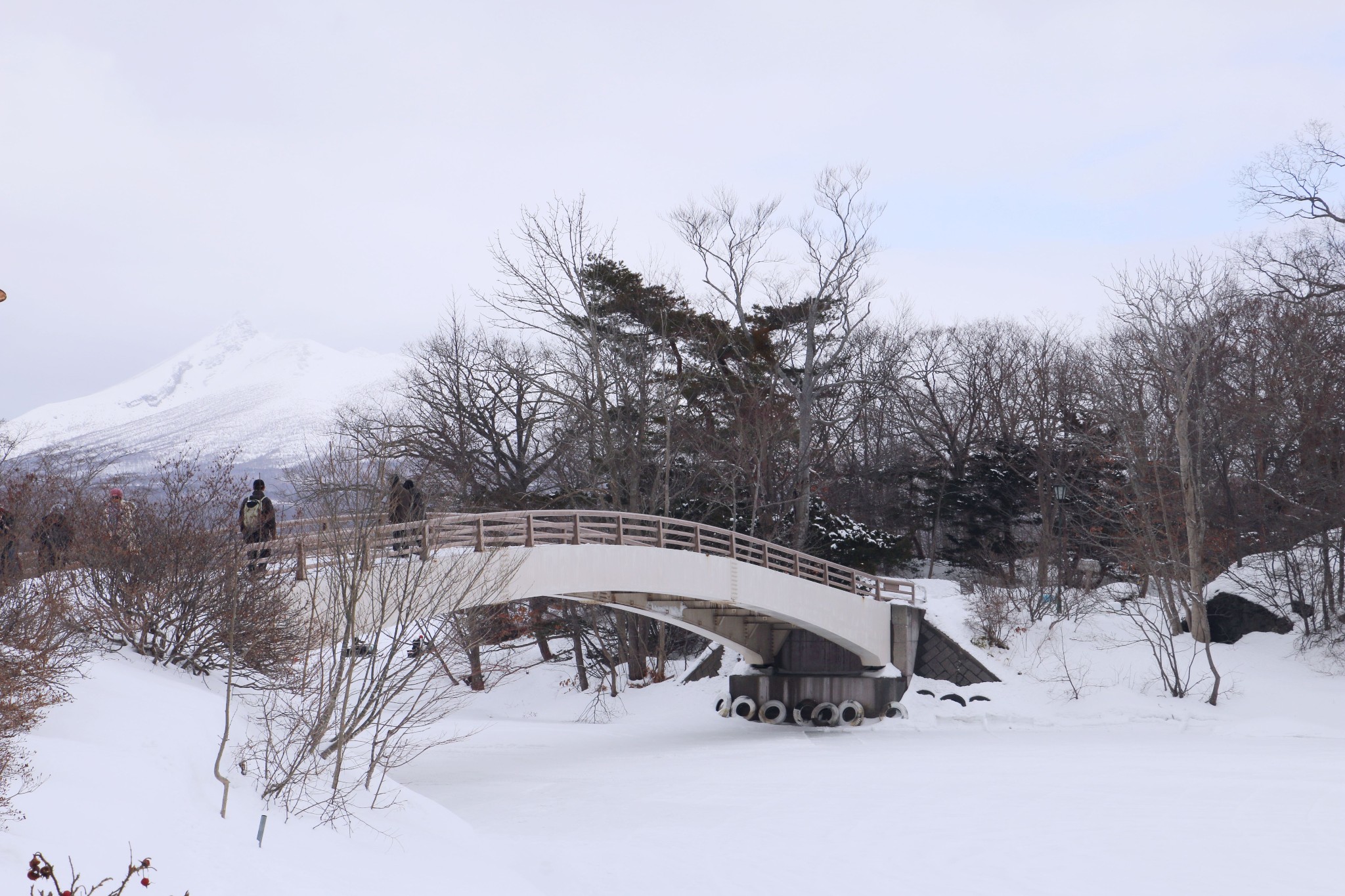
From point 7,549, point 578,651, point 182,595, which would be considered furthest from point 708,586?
point 7,549

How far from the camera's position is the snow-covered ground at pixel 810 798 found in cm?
1047

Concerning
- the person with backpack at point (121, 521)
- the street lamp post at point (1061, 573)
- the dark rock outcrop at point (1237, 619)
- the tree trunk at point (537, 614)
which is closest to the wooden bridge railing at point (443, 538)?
the person with backpack at point (121, 521)

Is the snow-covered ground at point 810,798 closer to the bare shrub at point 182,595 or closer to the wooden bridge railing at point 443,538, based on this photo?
the bare shrub at point 182,595

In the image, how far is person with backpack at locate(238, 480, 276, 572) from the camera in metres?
15.4

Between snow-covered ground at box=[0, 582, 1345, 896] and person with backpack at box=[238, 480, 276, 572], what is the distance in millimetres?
1832

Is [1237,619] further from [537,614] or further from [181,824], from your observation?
[181,824]

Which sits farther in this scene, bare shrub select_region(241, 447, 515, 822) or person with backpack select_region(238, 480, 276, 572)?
person with backpack select_region(238, 480, 276, 572)

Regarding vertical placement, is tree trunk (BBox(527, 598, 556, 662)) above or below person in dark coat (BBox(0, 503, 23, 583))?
below

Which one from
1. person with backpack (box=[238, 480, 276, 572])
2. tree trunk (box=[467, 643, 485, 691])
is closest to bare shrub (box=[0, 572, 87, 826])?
person with backpack (box=[238, 480, 276, 572])

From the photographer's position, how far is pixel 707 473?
115ft

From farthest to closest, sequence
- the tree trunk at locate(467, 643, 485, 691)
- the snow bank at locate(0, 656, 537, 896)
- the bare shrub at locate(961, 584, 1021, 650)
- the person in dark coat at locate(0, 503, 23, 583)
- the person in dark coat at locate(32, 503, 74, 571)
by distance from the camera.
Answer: the tree trunk at locate(467, 643, 485, 691) < the bare shrub at locate(961, 584, 1021, 650) < the person in dark coat at locate(32, 503, 74, 571) < the person in dark coat at locate(0, 503, 23, 583) < the snow bank at locate(0, 656, 537, 896)

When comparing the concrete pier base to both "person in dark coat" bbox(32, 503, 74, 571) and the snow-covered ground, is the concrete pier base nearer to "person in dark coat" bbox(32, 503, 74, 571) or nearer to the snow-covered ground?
the snow-covered ground

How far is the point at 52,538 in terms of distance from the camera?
50.8 ft

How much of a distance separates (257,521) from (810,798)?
9.51m
